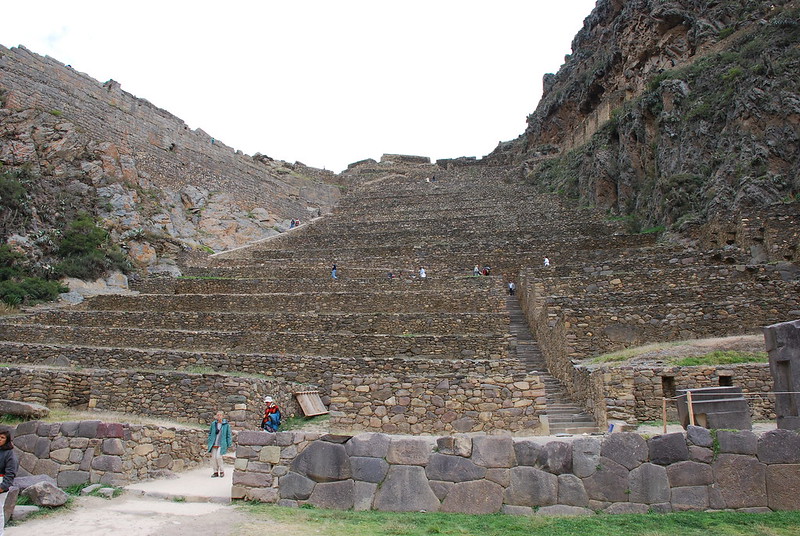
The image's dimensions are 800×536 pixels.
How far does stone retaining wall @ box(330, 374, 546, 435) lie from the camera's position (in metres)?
11.0

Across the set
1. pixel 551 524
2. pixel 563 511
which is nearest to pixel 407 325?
pixel 563 511

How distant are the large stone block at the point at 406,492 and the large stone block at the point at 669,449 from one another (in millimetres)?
2522

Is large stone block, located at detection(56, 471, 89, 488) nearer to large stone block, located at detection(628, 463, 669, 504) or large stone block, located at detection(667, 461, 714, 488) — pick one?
large stone block, located at detection(628, 463, 669, 504)

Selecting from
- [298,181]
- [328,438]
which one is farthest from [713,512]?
[298,181]

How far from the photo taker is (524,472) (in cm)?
687

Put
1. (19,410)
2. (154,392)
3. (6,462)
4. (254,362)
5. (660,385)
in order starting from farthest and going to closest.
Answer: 1. (254,362)
2. (154,392)
3. (660,385)
4. (19,410)
5. (6,462)

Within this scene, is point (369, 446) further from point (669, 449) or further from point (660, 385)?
point (660, 385)

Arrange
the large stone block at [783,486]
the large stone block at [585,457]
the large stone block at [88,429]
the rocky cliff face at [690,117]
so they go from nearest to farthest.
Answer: the large stone block at [783,486] < the large stone block at [585,457] < the large stone block at [88,429] < the rocky cliff face at [690,117]

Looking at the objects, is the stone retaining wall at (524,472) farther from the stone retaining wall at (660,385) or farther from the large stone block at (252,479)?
the stone retaining wall at (660,385)

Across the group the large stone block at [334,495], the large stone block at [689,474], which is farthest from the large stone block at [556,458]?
the large stone block at [334,495]

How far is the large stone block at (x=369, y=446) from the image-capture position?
7297 mm

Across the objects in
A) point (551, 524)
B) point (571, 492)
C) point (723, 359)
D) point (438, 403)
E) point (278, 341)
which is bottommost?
point (551, 524)

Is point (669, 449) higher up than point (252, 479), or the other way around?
point (669, 449)

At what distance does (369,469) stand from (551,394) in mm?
8079
